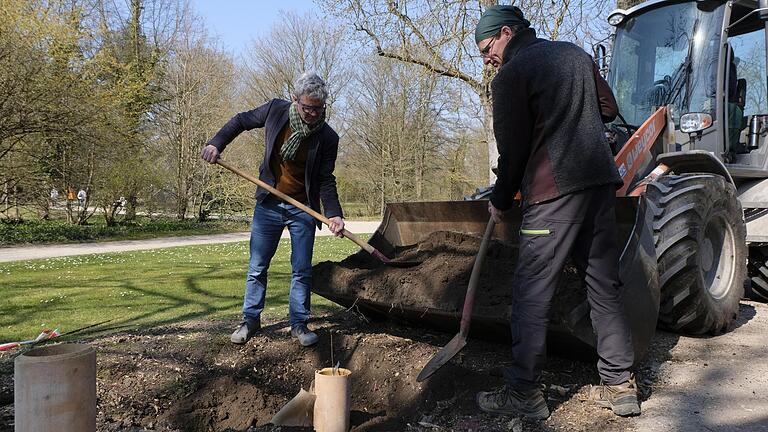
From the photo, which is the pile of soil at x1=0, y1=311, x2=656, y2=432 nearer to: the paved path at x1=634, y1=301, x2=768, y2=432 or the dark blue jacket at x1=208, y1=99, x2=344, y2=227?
the paved path at x1=634, y1=301, x2=768, y2=432

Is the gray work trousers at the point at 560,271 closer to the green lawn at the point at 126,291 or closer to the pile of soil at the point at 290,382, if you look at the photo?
the pile of soil at the point at 290,382

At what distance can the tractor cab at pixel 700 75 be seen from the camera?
537 centimetres

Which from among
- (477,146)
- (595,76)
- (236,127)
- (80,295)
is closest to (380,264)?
(236,127)

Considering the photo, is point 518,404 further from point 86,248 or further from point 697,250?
point 86,248

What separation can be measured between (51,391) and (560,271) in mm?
2226

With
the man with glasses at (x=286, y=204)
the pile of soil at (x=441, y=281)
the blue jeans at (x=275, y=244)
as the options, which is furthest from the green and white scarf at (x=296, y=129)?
the pile of soil at (x=441, y=281)

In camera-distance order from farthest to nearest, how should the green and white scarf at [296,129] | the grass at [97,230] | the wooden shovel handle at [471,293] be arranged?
the grass at [97,230] < the green and white scarf at [296,129] < the wooden shovel handle at [471,293]

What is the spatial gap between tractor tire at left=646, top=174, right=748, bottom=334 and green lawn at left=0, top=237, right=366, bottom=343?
10.6 ft

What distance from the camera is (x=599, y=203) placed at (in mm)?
3006

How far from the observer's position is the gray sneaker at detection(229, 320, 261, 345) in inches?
165

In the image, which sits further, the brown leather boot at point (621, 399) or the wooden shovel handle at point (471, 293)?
the wooden shovel handle at point (471, 293)

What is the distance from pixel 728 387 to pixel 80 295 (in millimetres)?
6911

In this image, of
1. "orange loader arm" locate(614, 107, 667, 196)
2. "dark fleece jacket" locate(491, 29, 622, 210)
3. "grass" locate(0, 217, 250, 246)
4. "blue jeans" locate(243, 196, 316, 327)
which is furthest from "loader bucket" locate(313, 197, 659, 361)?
"grass" locate(0, 217, 250, 246)

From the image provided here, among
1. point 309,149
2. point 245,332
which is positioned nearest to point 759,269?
point 309,149
